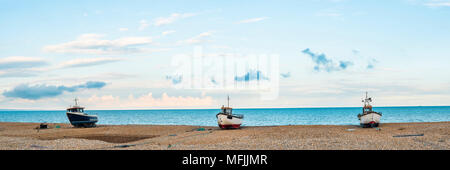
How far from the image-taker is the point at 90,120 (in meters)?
66.1

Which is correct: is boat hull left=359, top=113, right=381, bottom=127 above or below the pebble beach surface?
above

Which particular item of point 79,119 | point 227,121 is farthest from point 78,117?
point 227,121

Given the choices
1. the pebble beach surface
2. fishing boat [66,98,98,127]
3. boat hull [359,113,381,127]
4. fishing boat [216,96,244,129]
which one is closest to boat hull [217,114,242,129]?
fishing boat [216,96,244,129]

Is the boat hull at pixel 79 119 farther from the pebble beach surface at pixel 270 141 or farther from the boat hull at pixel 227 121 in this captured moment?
the boat hull at pixel 227 121

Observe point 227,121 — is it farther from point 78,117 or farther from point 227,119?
point 78,117

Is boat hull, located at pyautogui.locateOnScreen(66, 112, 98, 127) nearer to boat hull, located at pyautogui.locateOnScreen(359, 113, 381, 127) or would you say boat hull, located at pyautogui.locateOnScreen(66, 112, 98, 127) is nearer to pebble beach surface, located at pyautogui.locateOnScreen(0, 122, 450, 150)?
pebble beach surface, located at pyautogui.locateOnScreen(0, 122, 450, 150)

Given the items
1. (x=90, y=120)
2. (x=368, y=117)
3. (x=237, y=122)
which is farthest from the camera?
(x=90, y=120)

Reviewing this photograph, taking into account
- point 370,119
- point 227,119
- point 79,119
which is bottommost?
point 79,119
